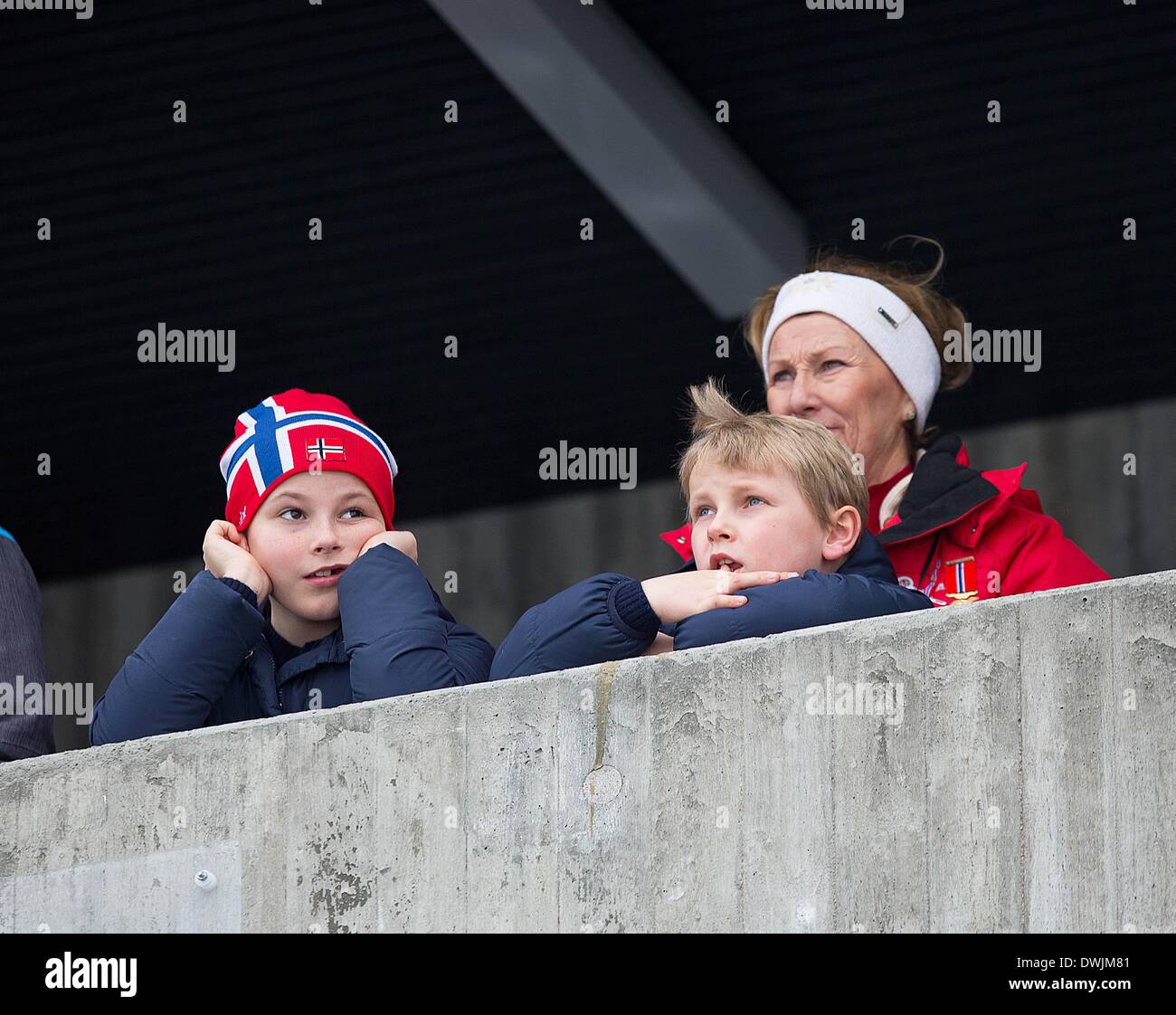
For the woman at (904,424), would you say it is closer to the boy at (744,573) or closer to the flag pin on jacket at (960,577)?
the flag pin on jacket at (960,577)

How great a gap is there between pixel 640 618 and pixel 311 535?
2.42ft

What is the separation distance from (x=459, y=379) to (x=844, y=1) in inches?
94.4

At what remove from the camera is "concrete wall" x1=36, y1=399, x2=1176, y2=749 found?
26.1 feet

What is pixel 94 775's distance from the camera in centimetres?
244

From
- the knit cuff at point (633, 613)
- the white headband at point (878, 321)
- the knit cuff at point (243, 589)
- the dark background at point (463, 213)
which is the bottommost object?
the knit cuff at point (633, 613)

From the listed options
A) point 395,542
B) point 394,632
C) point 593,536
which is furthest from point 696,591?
point 593,536

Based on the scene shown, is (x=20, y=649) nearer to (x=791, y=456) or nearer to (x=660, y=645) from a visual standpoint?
(x=660, y=645)

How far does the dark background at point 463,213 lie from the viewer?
5621 mm

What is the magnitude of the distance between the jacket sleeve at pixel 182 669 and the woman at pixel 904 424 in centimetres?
88

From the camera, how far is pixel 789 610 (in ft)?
8.32

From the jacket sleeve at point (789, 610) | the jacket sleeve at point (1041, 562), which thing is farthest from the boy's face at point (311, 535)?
the jacket sleeve at point (1041, 562)

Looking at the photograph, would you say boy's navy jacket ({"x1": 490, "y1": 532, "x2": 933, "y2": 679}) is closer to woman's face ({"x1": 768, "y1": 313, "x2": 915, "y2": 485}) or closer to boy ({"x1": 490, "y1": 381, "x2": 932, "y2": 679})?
boy ({"x1": 490, "y1": 381, "x2": 932, "y2": 679})

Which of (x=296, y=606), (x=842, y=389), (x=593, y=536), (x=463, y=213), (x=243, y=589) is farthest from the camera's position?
(x=593, y=536)

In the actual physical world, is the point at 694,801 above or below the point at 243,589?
below
